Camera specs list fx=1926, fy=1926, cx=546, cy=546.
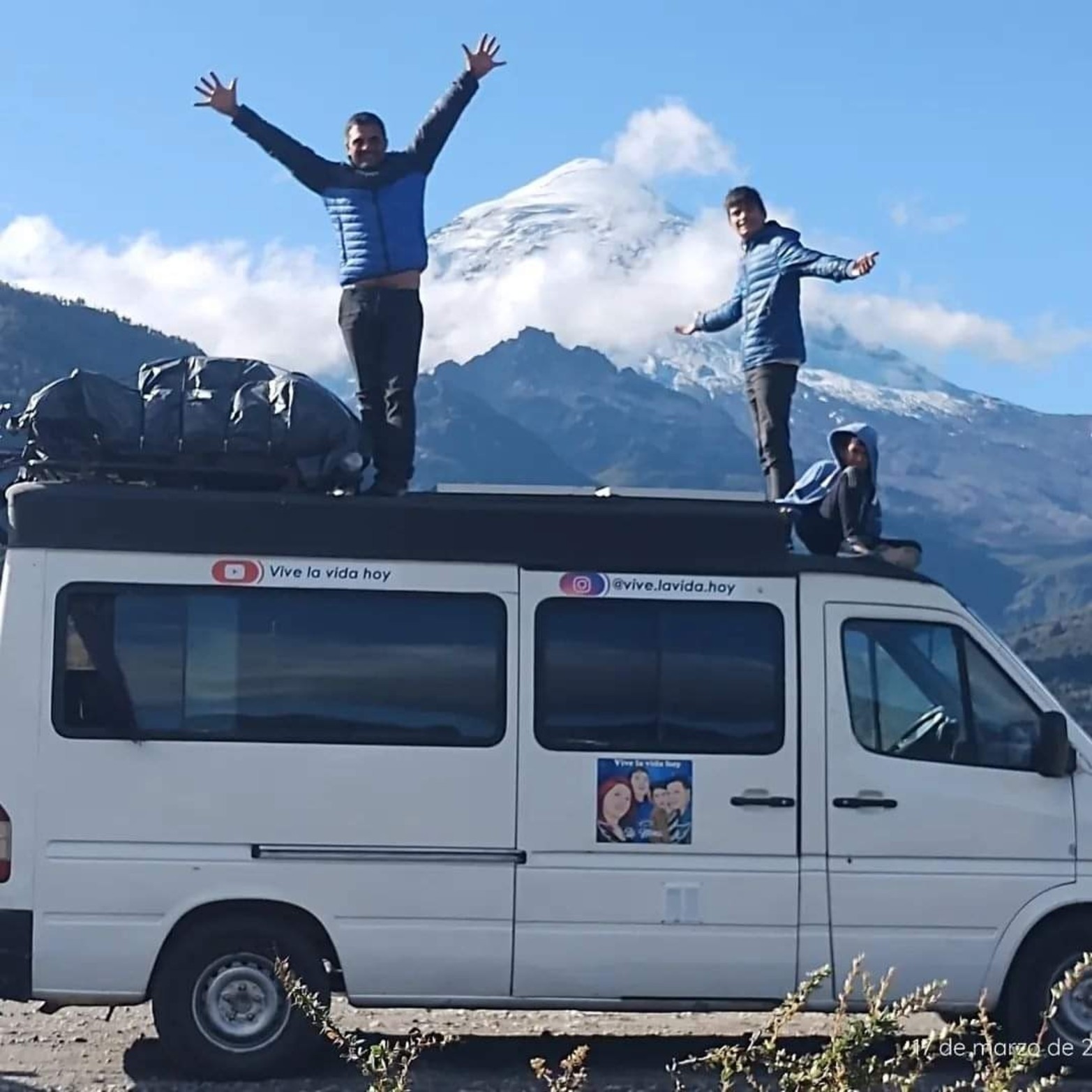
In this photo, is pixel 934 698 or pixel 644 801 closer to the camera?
pixel 644 801

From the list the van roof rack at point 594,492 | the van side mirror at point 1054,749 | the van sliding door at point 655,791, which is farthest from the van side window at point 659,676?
the van side mirror at point 1054,749

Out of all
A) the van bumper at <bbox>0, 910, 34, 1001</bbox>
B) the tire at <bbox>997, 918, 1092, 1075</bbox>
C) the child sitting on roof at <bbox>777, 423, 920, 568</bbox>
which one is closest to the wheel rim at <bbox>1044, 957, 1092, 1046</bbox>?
the tire at <bbox>997, 918, 1092, 1075</bbox>

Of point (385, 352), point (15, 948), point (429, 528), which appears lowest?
point (15, 948)

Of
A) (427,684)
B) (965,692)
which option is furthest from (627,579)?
(965,692)

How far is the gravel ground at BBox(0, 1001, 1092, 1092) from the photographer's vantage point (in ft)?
27.0

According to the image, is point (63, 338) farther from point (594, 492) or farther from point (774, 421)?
point (594, 492)

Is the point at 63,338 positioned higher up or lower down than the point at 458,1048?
higher up

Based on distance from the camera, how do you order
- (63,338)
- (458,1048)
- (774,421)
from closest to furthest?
(458,1048) < (774,421) < (63,338)

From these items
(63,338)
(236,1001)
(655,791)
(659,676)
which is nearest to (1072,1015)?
(655,791)

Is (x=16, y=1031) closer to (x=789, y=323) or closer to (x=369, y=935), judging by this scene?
(x=369, y=935)

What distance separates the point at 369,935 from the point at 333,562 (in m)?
1.57

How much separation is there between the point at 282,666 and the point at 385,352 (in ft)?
6.72

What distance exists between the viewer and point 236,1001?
8180mm

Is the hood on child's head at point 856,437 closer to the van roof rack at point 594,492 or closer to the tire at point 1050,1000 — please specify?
the van roof rack at point 594,492
